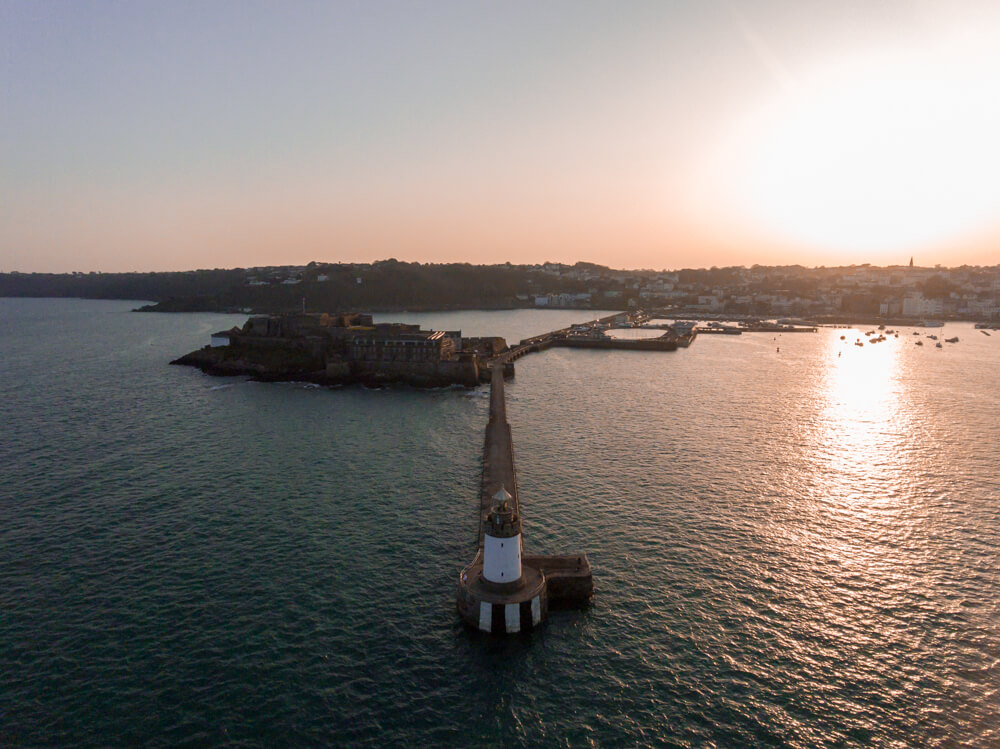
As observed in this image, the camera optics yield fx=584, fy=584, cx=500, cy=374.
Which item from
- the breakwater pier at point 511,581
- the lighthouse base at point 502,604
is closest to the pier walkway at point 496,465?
Result: the breakwater pier at point 511,581

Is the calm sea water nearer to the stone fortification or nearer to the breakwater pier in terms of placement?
the breakwater pier

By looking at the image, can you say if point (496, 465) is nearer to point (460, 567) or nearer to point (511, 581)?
point (460, 567)

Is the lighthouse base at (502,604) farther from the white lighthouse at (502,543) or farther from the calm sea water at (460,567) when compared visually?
the calm sea water at (460,567)

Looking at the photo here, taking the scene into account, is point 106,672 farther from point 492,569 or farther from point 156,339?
point 156,339

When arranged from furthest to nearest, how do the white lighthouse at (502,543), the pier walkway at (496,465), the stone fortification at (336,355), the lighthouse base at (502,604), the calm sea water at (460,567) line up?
1. the stone fortification at (336,355)
2. the pier walkway at (496,465)
3. the white lighthouse at (502,543)
4. the lighthouse base at (502,604)
5. the calm sea water at (460,567)

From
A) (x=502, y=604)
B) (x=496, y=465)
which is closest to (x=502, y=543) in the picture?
(x=502, y=604)
